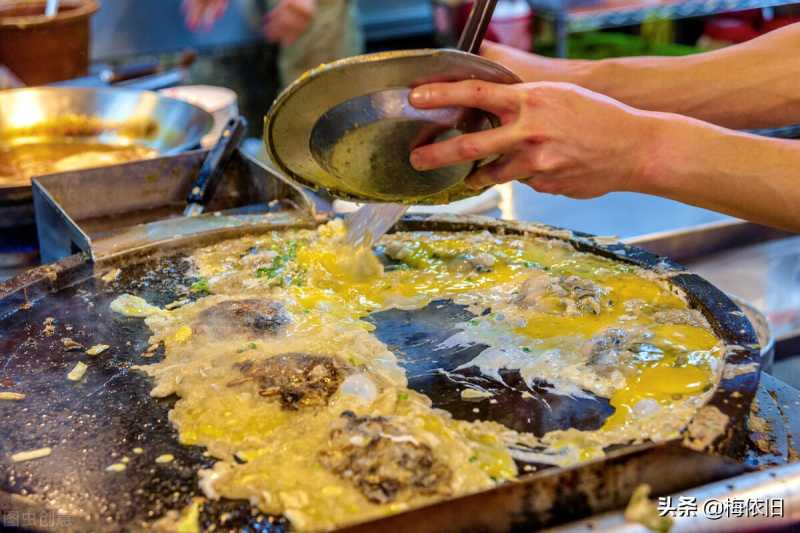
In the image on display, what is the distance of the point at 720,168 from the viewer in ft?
6.33

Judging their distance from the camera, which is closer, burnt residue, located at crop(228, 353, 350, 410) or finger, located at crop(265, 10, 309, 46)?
burnt residue, located at crop(228, 353, 350, 410)

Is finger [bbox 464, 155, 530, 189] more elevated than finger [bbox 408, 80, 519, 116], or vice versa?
finger [bbox 408, 80, 519, 116]

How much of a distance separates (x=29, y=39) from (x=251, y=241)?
2.00 metres

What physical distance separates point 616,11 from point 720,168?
418 cm

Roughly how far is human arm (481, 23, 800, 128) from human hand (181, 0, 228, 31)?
11.5 ft

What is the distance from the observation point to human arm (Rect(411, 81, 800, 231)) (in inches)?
69.1

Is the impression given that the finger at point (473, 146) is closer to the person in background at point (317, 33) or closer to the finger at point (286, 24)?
the finger at point (286, 24)

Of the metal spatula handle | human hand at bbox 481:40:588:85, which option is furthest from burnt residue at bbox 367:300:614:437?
the metal spatula handle

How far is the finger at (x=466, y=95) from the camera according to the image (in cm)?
172

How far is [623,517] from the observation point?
147cm

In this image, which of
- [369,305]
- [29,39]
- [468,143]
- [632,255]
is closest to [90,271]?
[369,305]

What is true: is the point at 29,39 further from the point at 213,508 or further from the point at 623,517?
the point at 623,517

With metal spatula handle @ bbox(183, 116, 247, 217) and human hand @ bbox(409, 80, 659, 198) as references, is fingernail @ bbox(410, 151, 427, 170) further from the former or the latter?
metal spatula handle @ bbox(183, 116, 247, 217)

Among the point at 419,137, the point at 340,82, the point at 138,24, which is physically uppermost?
the point at 340,82
